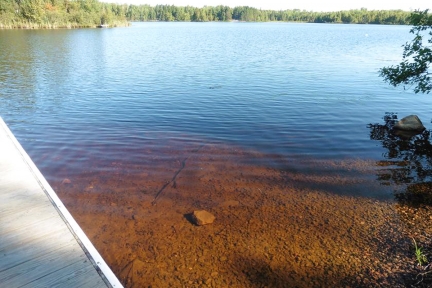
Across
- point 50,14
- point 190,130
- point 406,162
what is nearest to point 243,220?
point 190,130

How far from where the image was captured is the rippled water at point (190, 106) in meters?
11.8

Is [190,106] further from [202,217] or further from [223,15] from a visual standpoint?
[223,15]

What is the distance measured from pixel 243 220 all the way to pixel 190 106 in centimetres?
1059

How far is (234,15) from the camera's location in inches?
7480

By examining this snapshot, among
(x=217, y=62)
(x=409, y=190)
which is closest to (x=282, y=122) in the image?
(x=409, y=190)

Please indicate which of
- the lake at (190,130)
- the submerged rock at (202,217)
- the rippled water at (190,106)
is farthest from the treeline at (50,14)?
the submerged rock at (202,217)

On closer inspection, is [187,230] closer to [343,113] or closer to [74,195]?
[74,195]

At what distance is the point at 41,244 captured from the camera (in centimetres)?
498

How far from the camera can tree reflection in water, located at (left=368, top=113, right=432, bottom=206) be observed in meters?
8.69

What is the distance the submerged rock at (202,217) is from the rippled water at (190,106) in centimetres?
396

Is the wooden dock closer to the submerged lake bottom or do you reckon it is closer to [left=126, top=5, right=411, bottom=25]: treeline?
the submerged lake bottom

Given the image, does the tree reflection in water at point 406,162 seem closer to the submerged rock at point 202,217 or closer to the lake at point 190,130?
the lake at point 190,130

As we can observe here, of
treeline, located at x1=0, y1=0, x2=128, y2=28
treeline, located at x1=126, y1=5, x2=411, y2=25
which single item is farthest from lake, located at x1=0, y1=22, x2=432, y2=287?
treeline, located at x1=126, y1=5, x2=411, y2=25

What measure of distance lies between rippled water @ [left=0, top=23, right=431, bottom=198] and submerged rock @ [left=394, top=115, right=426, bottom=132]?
1.40 meters
